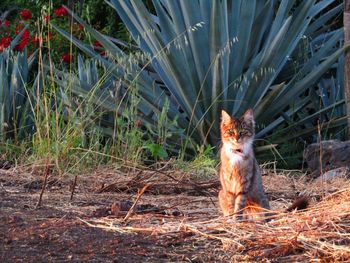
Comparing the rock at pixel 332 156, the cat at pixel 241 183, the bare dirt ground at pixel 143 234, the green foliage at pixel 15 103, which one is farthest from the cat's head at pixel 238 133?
the green foliage at pixel 15 103

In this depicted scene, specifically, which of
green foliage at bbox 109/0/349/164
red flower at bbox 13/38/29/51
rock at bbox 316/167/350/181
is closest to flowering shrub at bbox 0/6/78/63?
red flower at bbox 13/38/29/51

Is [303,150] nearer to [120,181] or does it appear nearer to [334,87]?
[334,87]

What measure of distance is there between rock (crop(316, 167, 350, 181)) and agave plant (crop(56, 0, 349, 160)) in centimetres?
100

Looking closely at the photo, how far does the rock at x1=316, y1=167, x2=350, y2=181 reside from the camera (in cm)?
866

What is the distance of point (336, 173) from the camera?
880cm

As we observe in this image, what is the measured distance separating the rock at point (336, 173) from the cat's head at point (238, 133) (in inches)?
83.8

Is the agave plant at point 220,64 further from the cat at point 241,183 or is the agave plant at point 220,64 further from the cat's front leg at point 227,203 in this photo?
the cat's front leg at point 227,203

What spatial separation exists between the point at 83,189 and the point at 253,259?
10.4ft

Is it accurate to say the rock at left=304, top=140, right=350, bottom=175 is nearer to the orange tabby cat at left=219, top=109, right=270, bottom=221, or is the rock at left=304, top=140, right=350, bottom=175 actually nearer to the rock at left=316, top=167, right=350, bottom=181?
the rock at left=316, top=167, right=350, bottom=181

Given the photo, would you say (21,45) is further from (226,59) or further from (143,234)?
(143,234)

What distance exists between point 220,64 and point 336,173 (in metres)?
1.69

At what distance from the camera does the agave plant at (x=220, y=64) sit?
385 inches

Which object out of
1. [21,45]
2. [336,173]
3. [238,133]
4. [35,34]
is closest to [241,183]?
[238,133]

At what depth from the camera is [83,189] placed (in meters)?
7.69
